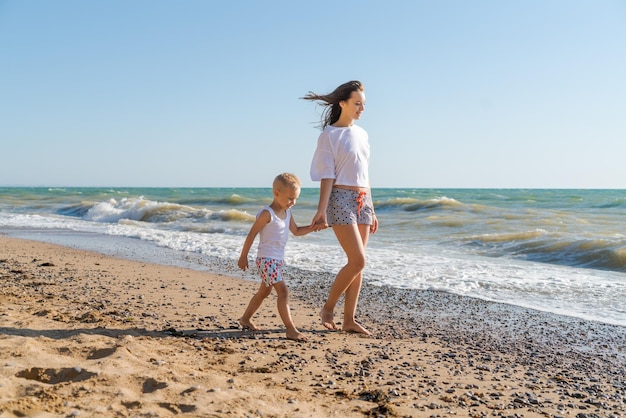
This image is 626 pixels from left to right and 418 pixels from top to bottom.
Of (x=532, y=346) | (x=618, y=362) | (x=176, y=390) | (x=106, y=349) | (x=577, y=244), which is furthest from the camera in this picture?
(x=577, y=244)

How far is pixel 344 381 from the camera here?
10.8 feet

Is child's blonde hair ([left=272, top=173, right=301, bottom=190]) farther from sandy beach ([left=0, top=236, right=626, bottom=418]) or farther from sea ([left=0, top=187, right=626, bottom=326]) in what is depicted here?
sea ([left=0, top=187, right=626, bottom=326])

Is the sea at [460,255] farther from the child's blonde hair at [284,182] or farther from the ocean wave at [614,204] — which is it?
the ocean wave at [614,204]

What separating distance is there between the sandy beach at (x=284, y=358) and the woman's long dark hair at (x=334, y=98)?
167 centimetres

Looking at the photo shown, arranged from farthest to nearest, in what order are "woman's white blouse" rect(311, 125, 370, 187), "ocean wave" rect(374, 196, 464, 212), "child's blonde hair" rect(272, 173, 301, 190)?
"ocean wave" rect(374, 196, 464, 212)
"woman's white blouse" rect(311, 125, 370, 187)
"child's blonde hair" rect(272, 173, 301, 190)

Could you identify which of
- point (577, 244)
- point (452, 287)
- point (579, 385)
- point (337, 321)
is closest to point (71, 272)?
point (337, 321)

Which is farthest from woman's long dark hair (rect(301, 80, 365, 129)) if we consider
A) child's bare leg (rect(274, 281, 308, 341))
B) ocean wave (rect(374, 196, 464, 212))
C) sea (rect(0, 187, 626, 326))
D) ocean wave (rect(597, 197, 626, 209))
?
ocean wave (rect(597, 197, 626, 209))

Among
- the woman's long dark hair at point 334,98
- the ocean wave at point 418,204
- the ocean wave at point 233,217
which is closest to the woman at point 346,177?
the woman's long dark hair at point 334,98

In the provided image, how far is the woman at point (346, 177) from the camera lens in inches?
174

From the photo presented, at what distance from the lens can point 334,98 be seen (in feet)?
15.0

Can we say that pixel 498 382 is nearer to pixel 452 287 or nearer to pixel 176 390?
pixel 176 390

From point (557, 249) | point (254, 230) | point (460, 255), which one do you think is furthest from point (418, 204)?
point (254, 230)

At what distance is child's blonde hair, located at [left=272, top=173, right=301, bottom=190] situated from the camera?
4.23 meters

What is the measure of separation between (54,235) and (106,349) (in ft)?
34.0
